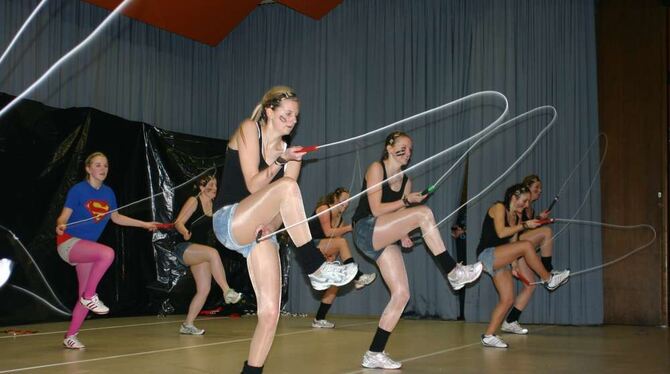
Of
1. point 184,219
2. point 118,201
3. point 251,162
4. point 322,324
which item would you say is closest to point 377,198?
point 251,162

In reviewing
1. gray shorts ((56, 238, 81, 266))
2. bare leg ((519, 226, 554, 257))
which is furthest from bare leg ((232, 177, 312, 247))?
bare leg ((519, 226, 554, 257))

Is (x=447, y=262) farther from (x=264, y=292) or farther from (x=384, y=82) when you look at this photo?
(x=384, y=82)

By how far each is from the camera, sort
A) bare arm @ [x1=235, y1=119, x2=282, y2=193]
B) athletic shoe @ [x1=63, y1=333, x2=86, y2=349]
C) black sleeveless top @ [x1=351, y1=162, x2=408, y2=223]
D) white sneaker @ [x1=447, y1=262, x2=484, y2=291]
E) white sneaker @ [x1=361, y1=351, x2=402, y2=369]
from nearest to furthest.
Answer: bare arm @ [x1=235, y1=119, x2=282, y2=193] → white sneaker @ [x1=447, y1=262, x2=484, y2=291] → white sneaker @ [x1=361, y1=351, x2=402, y2=369] → black sleeveless top @ [x1=351, y1=162, x2=408, y2=223] → athletic shoe @ [x1=63, y1=333, x2=86, y2=349]

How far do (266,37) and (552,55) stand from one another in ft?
14.5

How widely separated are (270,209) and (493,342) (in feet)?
11.5

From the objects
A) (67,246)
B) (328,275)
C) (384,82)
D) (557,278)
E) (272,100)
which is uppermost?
(384,82)

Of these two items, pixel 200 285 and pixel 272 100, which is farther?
pixel 200 285

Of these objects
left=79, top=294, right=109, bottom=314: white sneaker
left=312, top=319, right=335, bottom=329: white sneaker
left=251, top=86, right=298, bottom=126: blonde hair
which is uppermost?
left=251, top=86, right=298, bottom=126: blonde hair

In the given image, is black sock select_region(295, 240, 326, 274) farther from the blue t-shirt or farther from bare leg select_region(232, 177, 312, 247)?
the blue t-shirt

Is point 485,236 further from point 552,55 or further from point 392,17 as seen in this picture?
point 392,17

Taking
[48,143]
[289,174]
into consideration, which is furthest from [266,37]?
[289,174]

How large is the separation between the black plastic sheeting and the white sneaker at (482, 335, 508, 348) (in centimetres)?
445

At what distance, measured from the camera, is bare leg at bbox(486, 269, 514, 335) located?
6496 millimetres

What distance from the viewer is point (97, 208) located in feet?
21.0
